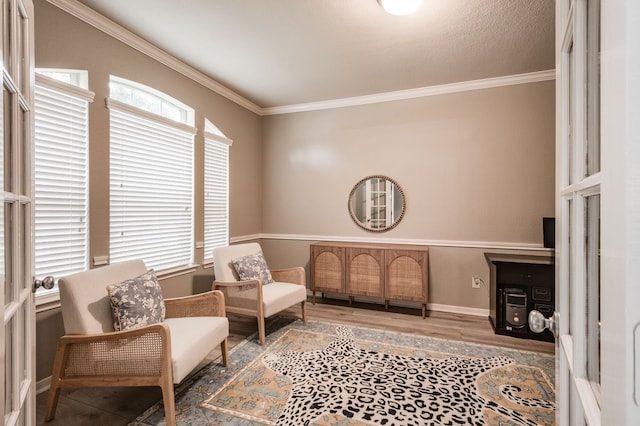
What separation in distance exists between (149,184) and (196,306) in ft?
4.18

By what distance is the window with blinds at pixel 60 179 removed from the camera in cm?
217

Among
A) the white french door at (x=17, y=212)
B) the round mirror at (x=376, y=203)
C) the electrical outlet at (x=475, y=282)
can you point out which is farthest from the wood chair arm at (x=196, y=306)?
the electrical outlet at (x=475, y=282)

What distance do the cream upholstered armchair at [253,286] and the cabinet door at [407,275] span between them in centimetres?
104

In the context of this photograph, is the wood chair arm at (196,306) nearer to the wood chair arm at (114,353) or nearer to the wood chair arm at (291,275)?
the wood chair arm at (114,353)

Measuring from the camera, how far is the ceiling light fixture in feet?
7.19

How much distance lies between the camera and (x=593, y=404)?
54 centimetres

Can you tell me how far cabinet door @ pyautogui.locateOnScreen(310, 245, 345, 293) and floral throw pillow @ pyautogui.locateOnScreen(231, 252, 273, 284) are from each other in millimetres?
727

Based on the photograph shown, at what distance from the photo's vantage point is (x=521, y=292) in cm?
312

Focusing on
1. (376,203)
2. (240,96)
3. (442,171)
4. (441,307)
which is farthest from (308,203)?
(441,307)

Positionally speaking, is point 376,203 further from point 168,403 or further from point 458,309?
point 168,403

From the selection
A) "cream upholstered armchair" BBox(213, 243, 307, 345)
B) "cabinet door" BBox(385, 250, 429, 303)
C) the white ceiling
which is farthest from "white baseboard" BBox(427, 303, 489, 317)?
the white ceiling

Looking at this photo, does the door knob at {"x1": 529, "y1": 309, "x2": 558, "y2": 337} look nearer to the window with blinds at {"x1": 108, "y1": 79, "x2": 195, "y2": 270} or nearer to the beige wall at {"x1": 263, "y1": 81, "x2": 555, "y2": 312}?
the window with blinds at {"x1": 108, "y1": 79, "x2": 195, "y2": 270}

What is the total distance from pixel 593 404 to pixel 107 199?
304 centimetres

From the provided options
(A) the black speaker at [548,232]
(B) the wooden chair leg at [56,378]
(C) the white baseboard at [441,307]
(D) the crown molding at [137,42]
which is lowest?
(C) the white baseboard at [441,307]
